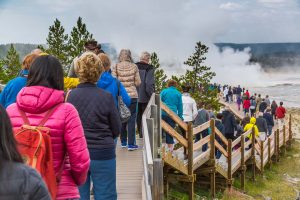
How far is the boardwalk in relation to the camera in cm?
637

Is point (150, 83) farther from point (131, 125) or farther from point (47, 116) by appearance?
point (47, 116)

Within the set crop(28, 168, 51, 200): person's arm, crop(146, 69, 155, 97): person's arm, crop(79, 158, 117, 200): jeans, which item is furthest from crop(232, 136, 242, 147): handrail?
crop(28, 168, 51, 200): person's arm

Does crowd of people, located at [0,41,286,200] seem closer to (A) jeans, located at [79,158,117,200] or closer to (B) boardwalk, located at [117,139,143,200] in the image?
(A) jeans, located at [79,158,117,200]

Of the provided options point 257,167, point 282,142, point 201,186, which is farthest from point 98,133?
point 282,142

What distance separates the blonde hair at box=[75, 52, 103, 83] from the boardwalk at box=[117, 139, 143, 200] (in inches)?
93.0

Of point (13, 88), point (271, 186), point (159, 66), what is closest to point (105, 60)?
point (13, 88)

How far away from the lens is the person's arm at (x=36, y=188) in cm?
207

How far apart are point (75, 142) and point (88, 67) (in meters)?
1.14

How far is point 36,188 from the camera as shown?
6.84 feet

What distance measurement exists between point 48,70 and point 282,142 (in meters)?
21.1

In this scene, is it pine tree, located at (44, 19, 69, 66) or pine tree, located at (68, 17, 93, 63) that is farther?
pine tree, located at (44, 19, 69, 66)

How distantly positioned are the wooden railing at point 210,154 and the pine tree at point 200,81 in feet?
29.7

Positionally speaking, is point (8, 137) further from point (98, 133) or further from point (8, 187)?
point (98, 133)

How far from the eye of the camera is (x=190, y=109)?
10.7 metres
